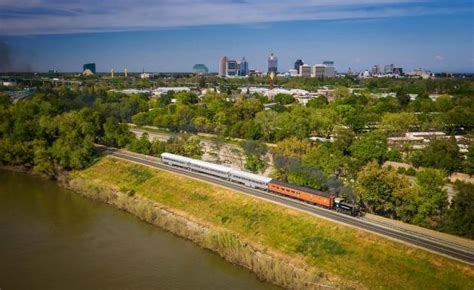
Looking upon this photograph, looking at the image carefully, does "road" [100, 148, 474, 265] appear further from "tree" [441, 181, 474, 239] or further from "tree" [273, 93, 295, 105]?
"tree" [273, 93, 295, 105]

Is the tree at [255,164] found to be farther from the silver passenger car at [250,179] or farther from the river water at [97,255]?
the river water at [97,255]

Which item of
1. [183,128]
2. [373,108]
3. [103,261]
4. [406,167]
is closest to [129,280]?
[103,261]

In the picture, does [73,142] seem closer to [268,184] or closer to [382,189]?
[268,184]

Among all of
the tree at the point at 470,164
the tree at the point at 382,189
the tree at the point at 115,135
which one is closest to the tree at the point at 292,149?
the tree at the point at 382,189

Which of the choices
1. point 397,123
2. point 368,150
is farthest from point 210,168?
point 397,123

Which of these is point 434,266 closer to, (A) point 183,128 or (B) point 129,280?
(B) point 129,280

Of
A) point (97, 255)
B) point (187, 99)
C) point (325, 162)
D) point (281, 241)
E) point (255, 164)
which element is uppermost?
point (187, 99)

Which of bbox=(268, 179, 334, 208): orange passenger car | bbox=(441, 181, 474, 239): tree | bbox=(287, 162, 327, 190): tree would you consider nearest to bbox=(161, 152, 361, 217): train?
bbox=(268, 179, 334, 208): orange passenger car
